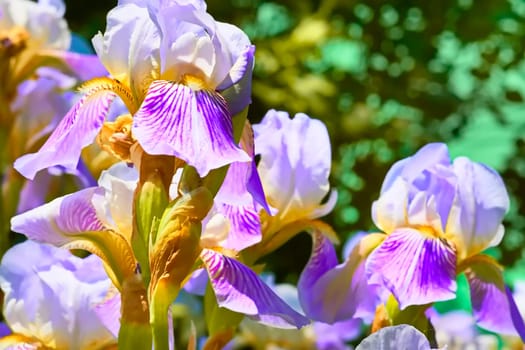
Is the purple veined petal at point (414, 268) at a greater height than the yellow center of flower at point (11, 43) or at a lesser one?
lesser

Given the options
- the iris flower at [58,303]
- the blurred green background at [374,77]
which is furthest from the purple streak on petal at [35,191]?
the blurred green background at [374,77]

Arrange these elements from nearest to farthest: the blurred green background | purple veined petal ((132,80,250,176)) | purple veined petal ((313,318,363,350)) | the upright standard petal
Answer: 1. purple veined petal ((132,80,250,176))
2. the upright standard petal
3. purple veined petal ((313,318,363,350))
4. the blurred green background

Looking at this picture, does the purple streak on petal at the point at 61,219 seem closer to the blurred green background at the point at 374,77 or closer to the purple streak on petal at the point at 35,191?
the purple streak on petal at the point at 35,191

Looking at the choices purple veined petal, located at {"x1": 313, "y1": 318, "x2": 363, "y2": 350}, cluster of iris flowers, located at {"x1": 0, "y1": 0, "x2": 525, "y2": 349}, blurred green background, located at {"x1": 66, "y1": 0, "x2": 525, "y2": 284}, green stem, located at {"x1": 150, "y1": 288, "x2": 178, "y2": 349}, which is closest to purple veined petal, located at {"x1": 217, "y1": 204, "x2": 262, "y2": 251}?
cluster of iris flowers, located at {"x1": 0, "y1": 0, "x2": 525, "y2": 349}

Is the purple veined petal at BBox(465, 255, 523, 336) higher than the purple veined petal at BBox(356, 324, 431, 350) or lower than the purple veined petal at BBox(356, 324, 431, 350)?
lower

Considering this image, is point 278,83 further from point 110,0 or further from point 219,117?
point 219,117

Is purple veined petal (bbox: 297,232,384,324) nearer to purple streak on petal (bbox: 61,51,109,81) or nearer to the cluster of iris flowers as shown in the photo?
the cluster of iris flowers

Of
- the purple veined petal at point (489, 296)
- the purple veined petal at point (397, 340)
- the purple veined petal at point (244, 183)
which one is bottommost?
the purple veined petal at point (489, 296)
